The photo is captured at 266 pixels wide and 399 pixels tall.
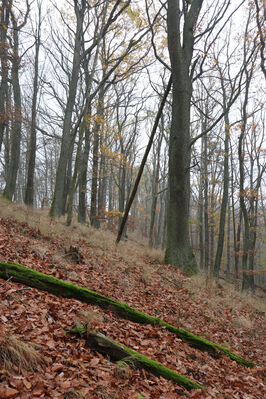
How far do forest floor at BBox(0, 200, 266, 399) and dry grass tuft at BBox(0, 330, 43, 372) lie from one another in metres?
0.01

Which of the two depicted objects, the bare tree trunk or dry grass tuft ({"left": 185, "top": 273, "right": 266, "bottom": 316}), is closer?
dry grass tuft ({"left": 185, "top": 273, "right": 266, "bottom": 316})

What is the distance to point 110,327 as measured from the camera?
12.4 feet

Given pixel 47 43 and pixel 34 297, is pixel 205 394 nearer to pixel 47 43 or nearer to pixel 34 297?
pixel 34 297

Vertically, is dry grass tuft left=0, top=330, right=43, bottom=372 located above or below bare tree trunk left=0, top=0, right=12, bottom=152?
below

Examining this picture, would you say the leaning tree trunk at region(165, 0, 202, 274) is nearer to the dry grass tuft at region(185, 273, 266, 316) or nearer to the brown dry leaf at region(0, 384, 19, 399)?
the dry grass tuft at region(185, 273, 266, 316)

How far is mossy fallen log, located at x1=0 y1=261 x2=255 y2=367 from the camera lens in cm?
396

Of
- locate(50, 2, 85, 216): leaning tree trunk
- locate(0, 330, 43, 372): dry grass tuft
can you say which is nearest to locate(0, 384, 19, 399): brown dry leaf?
locate(0, 330, 43, 372): dry grass tuft

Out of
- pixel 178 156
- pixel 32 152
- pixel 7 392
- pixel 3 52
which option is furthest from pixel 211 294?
pixel 32 152

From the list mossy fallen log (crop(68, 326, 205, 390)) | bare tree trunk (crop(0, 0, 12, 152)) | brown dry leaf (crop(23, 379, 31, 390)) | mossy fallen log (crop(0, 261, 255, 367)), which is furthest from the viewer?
bare tree trunk (crop(0, 0, 12, 152))

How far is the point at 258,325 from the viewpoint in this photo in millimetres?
7113

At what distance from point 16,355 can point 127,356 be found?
144 centimetres

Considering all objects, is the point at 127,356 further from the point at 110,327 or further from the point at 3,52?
the point at 3,52

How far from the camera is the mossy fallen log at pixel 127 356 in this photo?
3213 millimetres

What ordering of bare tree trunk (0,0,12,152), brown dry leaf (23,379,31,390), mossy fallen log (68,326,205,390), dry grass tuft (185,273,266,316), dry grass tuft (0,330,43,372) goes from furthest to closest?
bare tree trunk (0,0,12,152) → dry grass tuft (185,273,266,316) → mossy fallen log (68,326,205,390) → dry grass tuft (0,330,43,372) → brown dry leaf (23,379,31,390)
